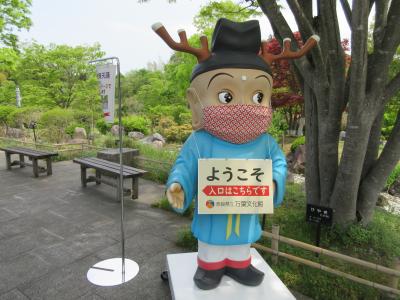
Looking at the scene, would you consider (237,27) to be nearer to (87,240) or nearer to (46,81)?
(87,240)

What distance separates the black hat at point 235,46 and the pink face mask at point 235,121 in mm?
328

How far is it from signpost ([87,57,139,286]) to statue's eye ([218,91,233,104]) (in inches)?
44.4

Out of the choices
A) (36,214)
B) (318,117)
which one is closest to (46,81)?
(36,214)

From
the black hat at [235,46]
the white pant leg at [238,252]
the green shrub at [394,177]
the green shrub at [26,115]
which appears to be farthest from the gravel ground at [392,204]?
the green shrub at [26,115]

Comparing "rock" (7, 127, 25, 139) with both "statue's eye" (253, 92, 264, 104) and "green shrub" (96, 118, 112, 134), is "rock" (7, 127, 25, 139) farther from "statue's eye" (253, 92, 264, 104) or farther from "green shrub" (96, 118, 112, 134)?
"statue's eye" (253, 92, 264, 104)

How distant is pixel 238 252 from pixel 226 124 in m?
1.17

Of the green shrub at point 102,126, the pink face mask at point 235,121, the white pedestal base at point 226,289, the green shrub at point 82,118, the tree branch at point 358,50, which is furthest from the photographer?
the green shrub at point 102,126

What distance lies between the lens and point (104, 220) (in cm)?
489

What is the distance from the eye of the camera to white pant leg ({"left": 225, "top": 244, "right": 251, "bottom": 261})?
2678 millimetres

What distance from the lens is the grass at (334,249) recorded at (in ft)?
9.79

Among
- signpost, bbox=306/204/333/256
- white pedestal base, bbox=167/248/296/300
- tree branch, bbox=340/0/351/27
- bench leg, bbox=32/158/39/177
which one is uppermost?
tree branch, bbox=340/0/351/27

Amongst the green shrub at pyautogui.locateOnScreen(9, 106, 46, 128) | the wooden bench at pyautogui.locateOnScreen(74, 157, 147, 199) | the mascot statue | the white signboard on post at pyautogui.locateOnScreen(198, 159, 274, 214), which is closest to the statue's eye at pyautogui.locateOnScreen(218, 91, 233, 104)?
the mascot statue

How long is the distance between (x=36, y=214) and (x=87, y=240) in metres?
1.54

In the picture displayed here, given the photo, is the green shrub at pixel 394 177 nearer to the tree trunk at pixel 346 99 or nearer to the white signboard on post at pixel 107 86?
the tree trunk at pixel 346 99
